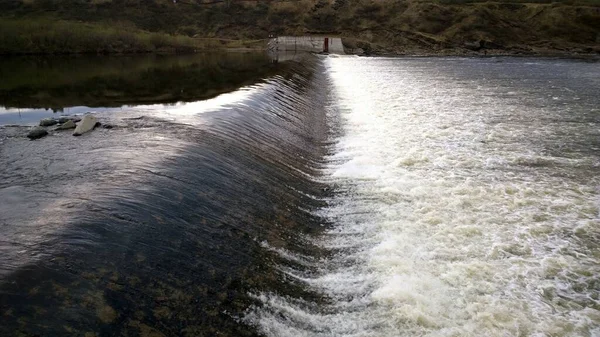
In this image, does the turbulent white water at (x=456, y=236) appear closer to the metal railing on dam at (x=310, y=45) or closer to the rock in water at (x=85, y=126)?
the rock in water at (x=85, y=126)

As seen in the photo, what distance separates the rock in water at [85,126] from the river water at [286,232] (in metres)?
0.37

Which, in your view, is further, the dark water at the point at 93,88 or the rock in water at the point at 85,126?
the dark water at the point at 93,88

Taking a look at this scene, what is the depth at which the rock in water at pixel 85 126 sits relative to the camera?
1022cm

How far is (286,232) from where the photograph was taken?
259 inches

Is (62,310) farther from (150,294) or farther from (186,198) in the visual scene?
(186,198)

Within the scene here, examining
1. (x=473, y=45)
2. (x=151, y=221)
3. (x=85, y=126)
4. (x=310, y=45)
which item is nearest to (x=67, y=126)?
(x=85, y=126)

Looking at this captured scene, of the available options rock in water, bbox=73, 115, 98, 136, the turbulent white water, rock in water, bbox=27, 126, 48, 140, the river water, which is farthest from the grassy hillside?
the river water

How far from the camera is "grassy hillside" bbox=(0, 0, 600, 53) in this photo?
6944cm

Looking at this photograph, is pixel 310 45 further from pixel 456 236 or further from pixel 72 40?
pixel 456 236

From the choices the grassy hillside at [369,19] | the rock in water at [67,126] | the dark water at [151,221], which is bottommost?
the dark water at [151,221]

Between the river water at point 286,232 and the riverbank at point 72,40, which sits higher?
the riverbank at point 72,40

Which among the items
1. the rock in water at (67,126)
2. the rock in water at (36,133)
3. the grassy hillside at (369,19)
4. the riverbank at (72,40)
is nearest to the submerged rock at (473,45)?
the grassy hillside at (369,19)

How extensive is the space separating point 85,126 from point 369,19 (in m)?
74.4

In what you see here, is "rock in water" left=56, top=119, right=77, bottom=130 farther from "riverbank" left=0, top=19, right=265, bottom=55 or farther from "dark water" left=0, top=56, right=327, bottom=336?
"riverbank" left=0, top=19, right=265, bottom=55
